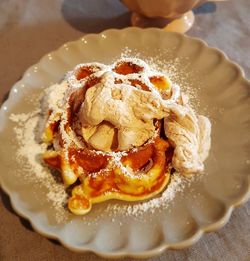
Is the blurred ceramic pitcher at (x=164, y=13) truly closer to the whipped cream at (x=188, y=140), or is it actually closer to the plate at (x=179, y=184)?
the plate at (x=179, y=184)

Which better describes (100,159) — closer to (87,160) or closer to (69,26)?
(87,160)

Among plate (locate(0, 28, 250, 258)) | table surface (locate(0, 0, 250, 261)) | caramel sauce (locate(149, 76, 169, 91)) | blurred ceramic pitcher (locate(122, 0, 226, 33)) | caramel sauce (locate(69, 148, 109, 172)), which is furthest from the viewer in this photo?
table surface (locate(0, 0, 250, 261))

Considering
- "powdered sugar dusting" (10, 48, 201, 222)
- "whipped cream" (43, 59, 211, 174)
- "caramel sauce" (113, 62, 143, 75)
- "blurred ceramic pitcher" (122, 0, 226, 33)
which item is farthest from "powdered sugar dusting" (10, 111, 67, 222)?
"blurred ceramic pitcher" (122, 0, 226, 33)

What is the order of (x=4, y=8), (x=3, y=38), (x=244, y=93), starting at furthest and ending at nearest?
(x=4, y=8), (x=3, y=38), (x=244, y=93)

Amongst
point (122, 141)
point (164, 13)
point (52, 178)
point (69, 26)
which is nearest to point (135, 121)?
point (122, 141)

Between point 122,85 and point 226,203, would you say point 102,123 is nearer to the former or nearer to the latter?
point 122,85

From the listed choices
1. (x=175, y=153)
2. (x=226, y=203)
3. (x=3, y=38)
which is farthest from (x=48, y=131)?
(x=3, y=38)

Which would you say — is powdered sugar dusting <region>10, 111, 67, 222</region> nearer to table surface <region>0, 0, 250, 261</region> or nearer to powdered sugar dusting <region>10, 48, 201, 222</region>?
powdered sugar dusting <region>10, 48, 201, 222</region>
